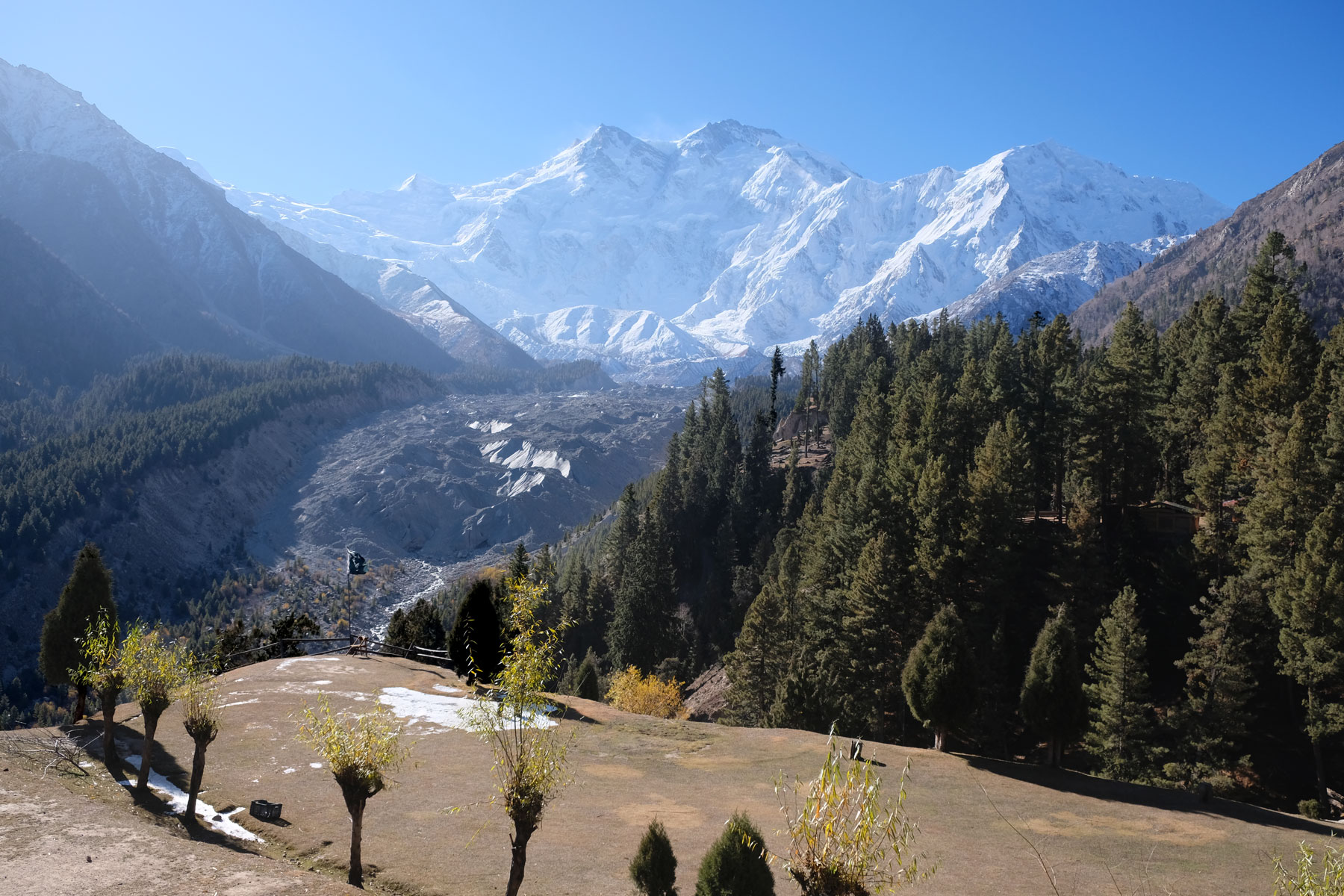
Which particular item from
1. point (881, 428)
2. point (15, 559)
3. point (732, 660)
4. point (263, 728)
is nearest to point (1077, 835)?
point (263, 728)

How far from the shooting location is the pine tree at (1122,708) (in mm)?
44031

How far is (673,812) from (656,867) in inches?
352

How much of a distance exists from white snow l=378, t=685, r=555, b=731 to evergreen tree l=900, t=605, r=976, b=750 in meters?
15.0

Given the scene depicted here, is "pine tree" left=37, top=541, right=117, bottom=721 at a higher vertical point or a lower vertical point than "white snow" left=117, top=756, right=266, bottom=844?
higher

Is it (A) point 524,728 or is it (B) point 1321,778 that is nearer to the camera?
(A) point 524,728

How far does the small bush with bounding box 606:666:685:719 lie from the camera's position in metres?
73.0

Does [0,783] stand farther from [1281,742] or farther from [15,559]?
[15,559]

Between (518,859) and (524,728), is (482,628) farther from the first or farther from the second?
(524,728)

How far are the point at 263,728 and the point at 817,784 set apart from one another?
2996cm

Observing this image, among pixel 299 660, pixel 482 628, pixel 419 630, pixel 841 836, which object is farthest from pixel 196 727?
pixel 419 630

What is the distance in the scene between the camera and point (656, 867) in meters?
18.3

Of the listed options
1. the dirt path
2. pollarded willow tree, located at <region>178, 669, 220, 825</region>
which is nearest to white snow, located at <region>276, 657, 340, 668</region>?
the dirt path

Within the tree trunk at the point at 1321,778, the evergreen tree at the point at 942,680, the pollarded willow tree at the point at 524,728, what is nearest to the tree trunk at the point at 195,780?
the pollarded willow tree at the point at 524,728

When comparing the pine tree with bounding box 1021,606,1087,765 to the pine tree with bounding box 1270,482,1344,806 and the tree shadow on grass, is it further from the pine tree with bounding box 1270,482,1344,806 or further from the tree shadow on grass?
the pine tree with bounding box 1270,482,1344,806
